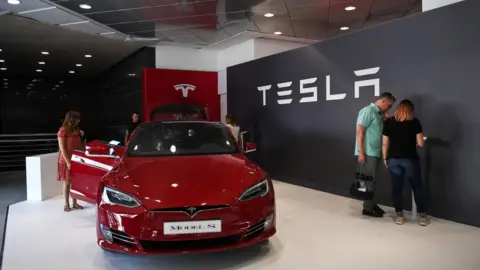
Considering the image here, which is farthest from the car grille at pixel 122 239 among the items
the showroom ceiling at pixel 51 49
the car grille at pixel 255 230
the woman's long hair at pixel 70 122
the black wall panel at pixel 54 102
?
the black wall panel at pixel 54 102

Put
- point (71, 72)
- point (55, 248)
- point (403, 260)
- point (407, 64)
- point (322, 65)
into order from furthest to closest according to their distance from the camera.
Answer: point (71, 72) < point (322, 65) < point (407, 64) < point (55, 248) < point (403, 260)

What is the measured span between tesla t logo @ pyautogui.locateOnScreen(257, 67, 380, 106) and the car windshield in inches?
94.0

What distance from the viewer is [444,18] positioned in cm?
410

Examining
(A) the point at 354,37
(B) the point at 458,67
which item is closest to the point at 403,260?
(B) the point at 458,67

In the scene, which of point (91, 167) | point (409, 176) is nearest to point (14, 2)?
point (91, 167)

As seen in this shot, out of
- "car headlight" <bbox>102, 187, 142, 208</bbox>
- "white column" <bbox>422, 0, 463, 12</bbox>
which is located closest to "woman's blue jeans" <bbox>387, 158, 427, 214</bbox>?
"white column" <bbox>422, 0, 463, 12</bbox>

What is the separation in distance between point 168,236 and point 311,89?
172 inches

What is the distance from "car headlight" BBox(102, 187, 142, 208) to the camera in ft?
8.45

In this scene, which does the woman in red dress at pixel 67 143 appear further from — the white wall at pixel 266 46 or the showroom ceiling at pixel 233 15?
the white wall at pixel 266 46

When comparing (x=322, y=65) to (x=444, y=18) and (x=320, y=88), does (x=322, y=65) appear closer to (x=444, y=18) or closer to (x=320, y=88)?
(x=320, y=88)

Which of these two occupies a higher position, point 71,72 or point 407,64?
point 71,72

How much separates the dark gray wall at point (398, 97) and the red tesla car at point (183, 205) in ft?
7.66

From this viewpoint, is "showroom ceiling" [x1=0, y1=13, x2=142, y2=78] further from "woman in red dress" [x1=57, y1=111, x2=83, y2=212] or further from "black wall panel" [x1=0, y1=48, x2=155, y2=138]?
"woman in red dress" [x1=57, y1=111, x2=83, y2=212]

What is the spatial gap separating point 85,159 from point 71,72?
13245 mm
